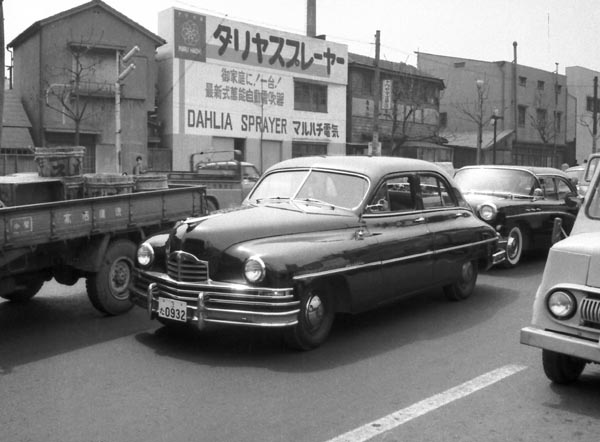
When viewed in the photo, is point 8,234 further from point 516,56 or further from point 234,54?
point 516,56

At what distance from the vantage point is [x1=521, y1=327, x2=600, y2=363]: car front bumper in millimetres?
4223

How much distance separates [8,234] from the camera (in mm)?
5863

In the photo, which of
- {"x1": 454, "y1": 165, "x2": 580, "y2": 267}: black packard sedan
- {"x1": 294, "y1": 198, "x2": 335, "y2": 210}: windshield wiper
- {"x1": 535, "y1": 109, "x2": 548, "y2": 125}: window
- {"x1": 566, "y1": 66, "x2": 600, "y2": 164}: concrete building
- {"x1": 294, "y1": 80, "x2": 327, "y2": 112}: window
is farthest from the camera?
{"x1": 566, "y1": 66, "x2": 600, "y2": 164}: concrete building

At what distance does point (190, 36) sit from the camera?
31.6 m

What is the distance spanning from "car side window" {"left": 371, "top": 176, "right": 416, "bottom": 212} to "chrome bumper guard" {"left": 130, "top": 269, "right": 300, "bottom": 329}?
64.1 inches

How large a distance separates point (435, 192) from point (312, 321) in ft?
8.63

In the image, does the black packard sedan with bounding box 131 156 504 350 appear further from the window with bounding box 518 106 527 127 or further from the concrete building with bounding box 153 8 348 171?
the window with bounding box 518 106 527 127

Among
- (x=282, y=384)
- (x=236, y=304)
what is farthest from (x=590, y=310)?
(x=236, y=304)

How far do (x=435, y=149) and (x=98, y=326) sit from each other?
3978 centimetres

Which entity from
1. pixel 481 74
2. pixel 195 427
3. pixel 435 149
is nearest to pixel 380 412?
pixel 195 427

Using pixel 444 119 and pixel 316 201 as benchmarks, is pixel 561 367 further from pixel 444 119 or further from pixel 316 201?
pixel 444 119

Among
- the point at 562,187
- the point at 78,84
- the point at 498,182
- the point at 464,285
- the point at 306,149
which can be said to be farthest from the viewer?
the point at 306,149

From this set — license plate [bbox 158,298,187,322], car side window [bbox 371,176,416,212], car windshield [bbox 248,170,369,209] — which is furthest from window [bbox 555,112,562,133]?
license plate [bbox 158,298,187,322]

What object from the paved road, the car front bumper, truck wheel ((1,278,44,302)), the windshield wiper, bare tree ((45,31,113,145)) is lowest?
the paved road
